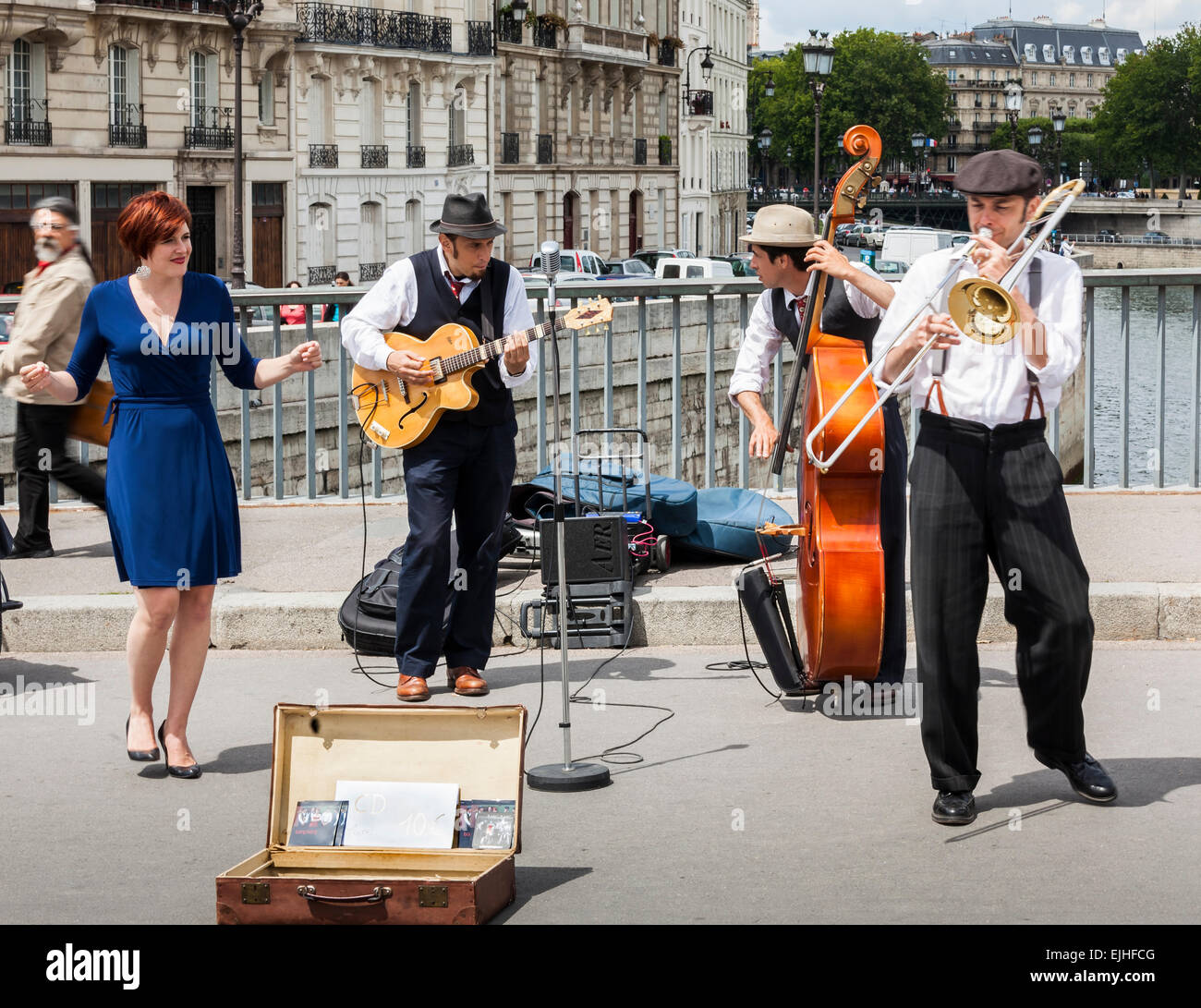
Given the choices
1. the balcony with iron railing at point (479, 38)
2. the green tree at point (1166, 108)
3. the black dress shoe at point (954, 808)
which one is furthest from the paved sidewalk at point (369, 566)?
the green tree at point (1166, 108)

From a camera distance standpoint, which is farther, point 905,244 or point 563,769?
point 905,244

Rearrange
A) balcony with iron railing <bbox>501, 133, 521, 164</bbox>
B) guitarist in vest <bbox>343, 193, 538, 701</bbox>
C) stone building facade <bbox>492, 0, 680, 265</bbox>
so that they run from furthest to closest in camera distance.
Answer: stone building facade <bbox>492, 0, 680, 265</bbox>, balcony with iron railing <bbox>501, 133, 521, 164</bbox>, guitarist in vest <bbox>343, 193, 538, 701</bbox>

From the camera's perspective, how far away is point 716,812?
5688mm

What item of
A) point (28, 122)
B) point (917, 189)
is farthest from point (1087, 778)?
point (917, 189)

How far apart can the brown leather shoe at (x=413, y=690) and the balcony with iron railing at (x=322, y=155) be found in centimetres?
4056

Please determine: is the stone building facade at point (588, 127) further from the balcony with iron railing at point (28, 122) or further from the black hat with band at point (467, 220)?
the black hat with band at point (467, 220)

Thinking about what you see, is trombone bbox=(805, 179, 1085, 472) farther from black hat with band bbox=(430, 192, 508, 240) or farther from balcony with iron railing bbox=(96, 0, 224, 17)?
balcony with iron railing bbox=(96, 0, 224, 17)

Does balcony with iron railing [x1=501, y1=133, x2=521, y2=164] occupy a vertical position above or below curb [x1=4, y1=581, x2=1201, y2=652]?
above

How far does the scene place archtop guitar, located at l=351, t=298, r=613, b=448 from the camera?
7207mm

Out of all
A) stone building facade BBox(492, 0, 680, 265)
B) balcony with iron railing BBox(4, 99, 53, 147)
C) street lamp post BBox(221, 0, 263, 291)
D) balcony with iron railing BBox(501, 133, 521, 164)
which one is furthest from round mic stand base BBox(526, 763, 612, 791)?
balcony with iron railing BBox(501, 133, 521, 164)

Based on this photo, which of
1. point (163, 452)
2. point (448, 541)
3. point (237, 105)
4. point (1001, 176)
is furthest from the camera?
point (237, 105)

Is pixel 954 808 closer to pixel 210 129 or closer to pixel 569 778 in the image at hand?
pixel 569 778

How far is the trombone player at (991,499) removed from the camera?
212 inches

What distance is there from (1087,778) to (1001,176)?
1785 mm
